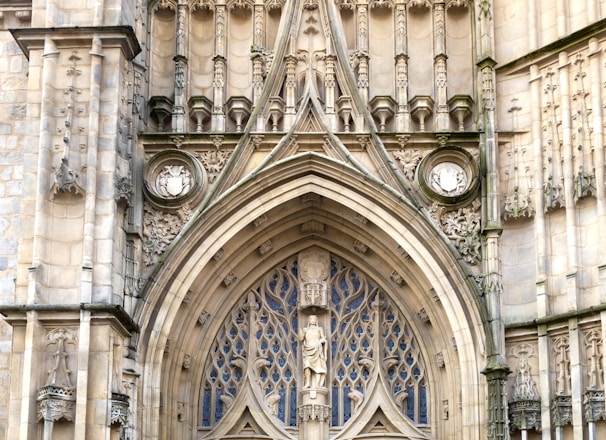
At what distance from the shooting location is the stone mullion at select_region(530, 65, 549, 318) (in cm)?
1570

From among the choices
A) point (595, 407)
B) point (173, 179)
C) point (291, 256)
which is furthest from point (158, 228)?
point (595, 407)

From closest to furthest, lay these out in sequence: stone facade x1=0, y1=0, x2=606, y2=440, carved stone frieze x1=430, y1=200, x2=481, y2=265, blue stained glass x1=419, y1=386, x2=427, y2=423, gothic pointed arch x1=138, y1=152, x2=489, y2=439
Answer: stone facade x1=0, y1=0, x2=606, y2=440 → gothic pointed arch x1=138, y1=152, x2=489, y2=439 → carved stone frieze x1=430, y1=200, x2=481, y2=265 → blue stained glass x1=419, y1=386, x2=427, y2=423

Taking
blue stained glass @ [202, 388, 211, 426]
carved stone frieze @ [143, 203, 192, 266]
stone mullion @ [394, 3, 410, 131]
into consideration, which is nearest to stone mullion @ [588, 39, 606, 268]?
stone mullion @ [394, 3, 410, 131]

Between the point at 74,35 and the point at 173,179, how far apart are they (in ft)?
7.50

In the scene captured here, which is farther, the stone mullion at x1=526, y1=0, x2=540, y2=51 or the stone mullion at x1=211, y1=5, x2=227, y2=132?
the stone mullion at x1=211, y1=5, x2=227, y2=132

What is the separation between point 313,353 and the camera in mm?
16906

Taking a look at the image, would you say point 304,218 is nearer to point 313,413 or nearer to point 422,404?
point 313,413

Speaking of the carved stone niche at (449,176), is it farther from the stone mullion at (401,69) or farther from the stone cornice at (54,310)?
the stone cornice at (54,310)

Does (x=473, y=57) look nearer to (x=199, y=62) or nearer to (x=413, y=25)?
(x=413, y=25)

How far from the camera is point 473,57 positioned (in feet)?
57.0

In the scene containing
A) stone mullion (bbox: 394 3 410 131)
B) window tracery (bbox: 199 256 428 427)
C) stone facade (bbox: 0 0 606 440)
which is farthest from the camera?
stone mullion (bbox: 394 3 410 131)

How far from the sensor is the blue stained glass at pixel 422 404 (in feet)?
55.2

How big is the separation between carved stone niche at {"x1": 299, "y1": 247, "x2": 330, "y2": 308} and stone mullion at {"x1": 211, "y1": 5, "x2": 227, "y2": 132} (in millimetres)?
2130

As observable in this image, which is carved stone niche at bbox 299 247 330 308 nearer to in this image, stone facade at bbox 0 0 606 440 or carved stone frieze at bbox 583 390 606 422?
stone facade at bbox 0 0 606 440
